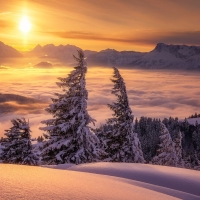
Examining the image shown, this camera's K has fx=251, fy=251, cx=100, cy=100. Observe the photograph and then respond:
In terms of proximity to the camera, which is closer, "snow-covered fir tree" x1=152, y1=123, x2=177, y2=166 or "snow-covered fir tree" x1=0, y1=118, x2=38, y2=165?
"snow-covered fir tree" x1=0, y1=118, x2=38, y2=165

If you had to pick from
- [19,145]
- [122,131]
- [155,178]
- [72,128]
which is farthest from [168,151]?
[155,178]

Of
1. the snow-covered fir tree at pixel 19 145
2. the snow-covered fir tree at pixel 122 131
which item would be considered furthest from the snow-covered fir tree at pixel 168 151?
the snow-covered fir tree at pixel 19 145

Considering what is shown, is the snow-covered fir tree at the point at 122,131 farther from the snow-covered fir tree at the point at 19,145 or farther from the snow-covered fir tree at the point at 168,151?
the snow-covered fir tree at the point at 168,151

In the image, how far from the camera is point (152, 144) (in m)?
136

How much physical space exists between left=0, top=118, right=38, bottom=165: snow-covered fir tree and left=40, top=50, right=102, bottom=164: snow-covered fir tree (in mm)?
4188

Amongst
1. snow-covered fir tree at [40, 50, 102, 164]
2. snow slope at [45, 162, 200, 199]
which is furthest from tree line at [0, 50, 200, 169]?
snow slope at [45, 162, 200, 199]

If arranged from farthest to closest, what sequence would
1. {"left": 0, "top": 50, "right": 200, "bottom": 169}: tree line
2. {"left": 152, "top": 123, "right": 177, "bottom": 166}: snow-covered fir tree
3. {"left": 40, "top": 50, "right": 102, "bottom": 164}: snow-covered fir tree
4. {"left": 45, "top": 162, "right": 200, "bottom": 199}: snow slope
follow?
{"left": 152, "top": 123, "right": 177, "bottom": 166}: snow-covered fir tree, {"left": 0, "top": 50, "right": 200, "bottom": 169}: tree line, {"left": 40, "top": 50, "right": 102, "bottom": 164}: snow-covered fir tree, {"left": 45, "top": 162, "right": 200, "bottom": 199}: snow slope

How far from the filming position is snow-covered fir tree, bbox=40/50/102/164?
18.5 meters

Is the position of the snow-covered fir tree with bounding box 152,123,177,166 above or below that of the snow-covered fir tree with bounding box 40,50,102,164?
below

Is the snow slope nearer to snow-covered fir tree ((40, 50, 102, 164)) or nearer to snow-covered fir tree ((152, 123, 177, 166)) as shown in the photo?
snow-covered fir tree ((40, 50, 102, 164))

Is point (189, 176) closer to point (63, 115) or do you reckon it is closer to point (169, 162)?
point (63, 115)

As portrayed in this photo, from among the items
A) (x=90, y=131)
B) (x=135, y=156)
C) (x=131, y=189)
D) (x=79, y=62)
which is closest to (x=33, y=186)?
(x=131, y=189)

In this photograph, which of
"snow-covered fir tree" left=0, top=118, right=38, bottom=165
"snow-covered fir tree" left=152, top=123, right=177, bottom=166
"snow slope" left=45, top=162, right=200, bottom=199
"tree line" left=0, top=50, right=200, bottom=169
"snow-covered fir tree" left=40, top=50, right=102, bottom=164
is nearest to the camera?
"snow slope" left=45, top=162, right=200, bottom=199

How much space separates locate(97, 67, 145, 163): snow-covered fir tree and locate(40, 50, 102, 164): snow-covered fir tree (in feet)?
11.9
